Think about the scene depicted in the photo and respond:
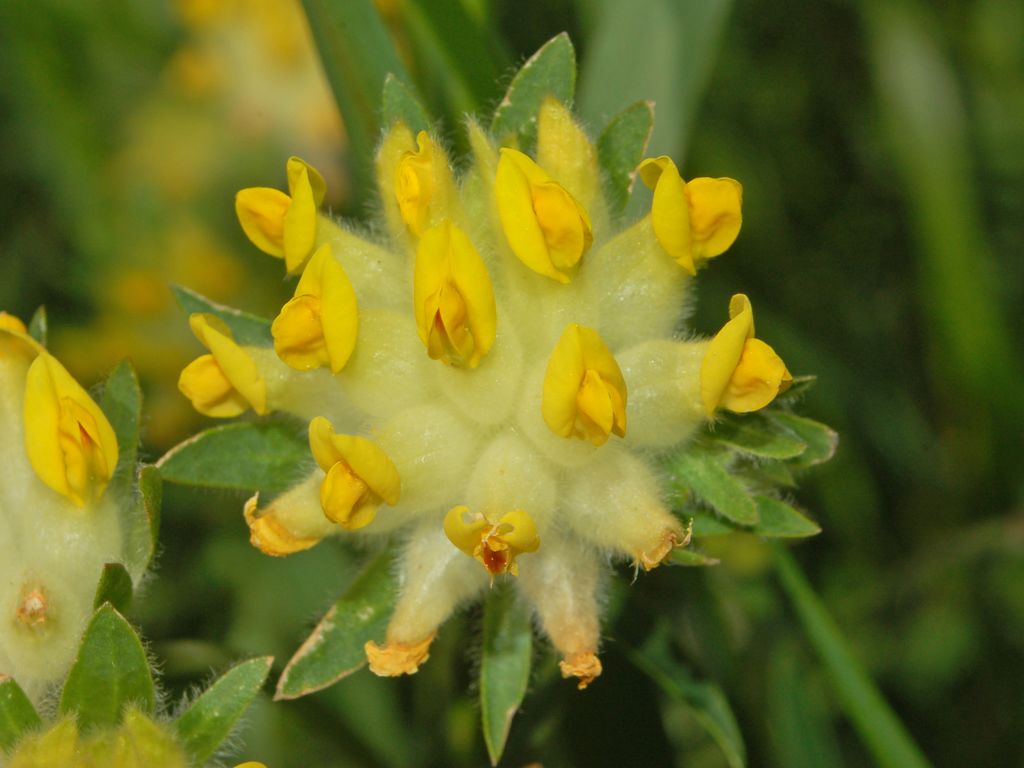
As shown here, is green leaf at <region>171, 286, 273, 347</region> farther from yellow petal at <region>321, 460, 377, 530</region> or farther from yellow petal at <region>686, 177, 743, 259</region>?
yellow petal at <region>686, 177, 743, 259</region>

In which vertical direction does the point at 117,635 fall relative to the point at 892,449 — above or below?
above

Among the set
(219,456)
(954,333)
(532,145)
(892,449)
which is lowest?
(892,449)

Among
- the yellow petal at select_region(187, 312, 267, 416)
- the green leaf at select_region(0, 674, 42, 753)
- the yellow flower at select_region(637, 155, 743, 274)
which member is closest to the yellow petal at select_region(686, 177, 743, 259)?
the yellow flower at select_region(637, 155, 743, 274)

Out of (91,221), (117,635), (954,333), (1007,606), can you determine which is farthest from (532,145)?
(91,221)

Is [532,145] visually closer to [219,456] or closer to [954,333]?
[219,456]

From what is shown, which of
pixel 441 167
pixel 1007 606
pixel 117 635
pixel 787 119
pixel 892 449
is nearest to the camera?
pixel 117 635

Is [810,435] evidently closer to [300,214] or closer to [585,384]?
[585,384]

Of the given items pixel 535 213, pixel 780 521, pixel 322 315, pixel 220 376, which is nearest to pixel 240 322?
pixel 220 376

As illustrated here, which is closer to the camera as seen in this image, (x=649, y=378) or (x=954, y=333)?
(x=649, y=378)
